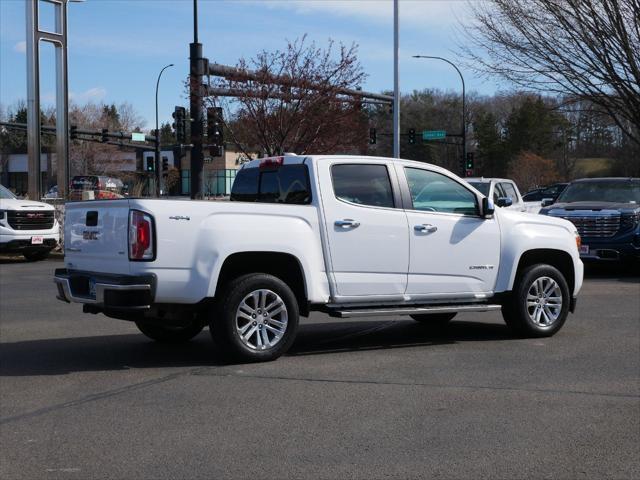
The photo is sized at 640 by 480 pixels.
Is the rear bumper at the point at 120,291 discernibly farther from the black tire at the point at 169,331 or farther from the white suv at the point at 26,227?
the white suv at the point at 26,227

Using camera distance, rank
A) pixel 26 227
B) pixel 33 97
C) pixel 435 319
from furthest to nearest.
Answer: pixel 33 97
pixel 26 227
pixel 435 319

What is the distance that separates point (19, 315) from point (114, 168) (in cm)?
7461

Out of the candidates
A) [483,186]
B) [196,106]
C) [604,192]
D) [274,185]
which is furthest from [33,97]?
[274,185]

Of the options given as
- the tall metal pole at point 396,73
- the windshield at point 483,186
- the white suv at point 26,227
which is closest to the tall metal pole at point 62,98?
the white suv at point 26,227

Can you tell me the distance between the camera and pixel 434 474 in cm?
482

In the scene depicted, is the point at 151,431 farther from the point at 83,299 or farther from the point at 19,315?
the point at 19,315

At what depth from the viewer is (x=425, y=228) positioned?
28.4ft

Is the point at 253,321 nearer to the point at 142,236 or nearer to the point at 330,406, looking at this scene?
the point at 142,236

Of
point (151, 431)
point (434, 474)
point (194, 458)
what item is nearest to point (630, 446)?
point (434, 474)

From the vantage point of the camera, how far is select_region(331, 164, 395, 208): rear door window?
27.6ft

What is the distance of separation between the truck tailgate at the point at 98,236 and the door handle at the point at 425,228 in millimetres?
2938

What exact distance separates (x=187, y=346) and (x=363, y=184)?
257 centimetres

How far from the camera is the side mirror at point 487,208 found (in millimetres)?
9041

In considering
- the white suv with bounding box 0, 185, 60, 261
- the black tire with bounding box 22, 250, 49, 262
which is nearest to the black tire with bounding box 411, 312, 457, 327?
the white suv with bounding box 0, 185, 60, 261
